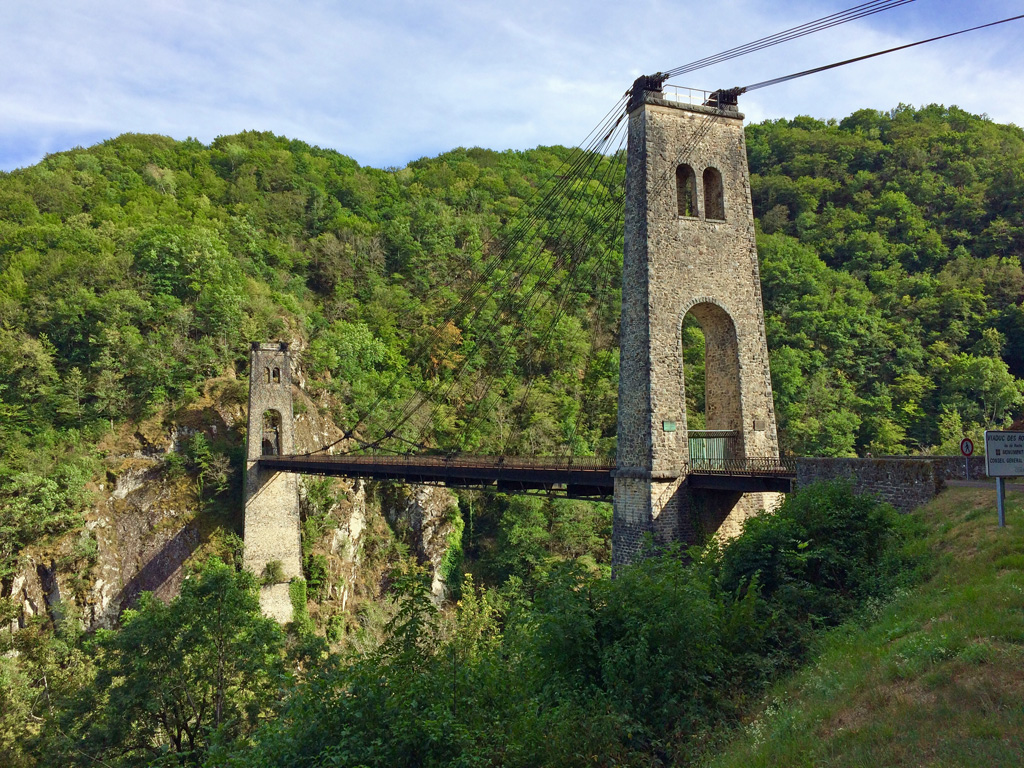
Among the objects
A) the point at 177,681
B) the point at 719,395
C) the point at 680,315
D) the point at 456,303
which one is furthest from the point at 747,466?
the point at 456,303

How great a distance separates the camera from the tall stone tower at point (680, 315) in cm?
1344

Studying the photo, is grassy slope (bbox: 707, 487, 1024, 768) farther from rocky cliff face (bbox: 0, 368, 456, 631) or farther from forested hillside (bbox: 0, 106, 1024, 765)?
rocky cliff face (bbox: 0, 368, 456, 631)

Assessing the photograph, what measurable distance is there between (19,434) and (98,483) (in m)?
4.77

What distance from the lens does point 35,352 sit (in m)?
30.0

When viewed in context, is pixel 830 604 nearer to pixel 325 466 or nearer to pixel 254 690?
pixel 254 690

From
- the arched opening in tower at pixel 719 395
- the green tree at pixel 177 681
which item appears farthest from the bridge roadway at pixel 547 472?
the green tree at pixel 177 681

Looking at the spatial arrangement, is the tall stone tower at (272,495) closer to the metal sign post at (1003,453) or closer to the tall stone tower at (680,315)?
the tall stone tower at (680,315)

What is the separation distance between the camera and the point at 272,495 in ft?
87.9

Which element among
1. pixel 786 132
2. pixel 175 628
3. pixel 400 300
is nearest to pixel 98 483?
pixel 175 628

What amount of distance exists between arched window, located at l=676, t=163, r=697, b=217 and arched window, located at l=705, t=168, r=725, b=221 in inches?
15.9

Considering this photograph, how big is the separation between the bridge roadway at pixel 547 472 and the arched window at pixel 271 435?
17.9 ft

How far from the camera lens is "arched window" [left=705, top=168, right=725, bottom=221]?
14914 millimetres

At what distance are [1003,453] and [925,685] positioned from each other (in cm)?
376

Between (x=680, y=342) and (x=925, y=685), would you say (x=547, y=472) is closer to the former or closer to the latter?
(x=680, y=342)
